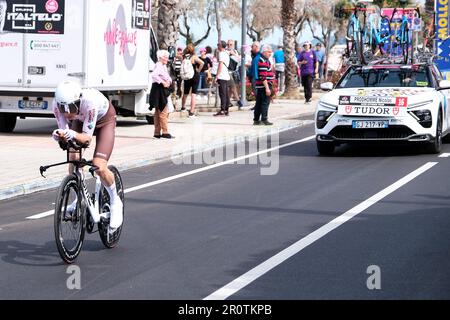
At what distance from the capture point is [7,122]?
21906 millimetres

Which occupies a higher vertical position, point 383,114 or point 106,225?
point 383,114

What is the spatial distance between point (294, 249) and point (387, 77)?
9.31m

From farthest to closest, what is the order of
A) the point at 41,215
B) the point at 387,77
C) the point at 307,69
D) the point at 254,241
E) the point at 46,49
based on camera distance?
the point at 307,69, the point at 46,49, the point at 387,77, the point at 41,215, the point at 254,241

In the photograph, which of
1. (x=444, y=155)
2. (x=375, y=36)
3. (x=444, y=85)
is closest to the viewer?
(x=444, y=155)

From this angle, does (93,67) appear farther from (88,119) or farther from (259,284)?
(259,284)

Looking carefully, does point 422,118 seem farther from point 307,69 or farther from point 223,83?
point 307,69

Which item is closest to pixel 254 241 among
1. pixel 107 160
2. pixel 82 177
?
pixel 107 160

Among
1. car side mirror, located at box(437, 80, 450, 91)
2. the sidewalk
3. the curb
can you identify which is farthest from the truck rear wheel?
car side mirror, located at box(437, 80, 450, 91)

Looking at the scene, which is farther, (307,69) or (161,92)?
(307,69)

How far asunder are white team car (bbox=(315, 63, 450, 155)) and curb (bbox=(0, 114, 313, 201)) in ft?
7.86

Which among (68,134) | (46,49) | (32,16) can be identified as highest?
(32,16)

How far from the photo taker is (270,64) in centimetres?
2398

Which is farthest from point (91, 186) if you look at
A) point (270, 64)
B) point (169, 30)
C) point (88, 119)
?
point (169, 30)

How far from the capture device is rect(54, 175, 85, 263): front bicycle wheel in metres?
8.95
